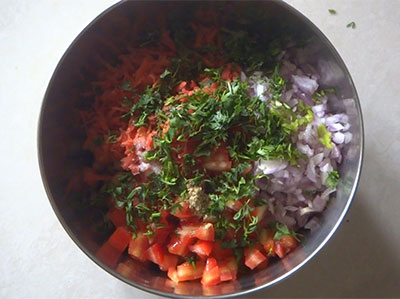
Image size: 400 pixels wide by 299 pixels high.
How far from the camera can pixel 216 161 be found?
1316 mm

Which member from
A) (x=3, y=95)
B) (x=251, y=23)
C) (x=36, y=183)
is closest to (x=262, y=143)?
(x=251, y=23)

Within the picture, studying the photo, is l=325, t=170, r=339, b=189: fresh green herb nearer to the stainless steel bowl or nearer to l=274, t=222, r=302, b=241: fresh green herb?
the stainless steel bowl

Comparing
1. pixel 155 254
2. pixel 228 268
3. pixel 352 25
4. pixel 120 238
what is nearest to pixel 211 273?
pixel 228 268

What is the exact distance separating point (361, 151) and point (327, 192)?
18cm

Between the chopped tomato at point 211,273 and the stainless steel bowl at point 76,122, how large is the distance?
26mm

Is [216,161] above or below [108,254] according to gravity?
above

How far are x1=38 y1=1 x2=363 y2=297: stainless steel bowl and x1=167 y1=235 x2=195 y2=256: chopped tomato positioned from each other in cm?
9

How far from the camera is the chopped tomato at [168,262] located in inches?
52.6

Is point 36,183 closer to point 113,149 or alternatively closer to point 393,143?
point 113,149

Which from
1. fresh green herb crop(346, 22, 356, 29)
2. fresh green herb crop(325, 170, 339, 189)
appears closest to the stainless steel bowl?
fresh green herb crop(325, 170, 339, 189)

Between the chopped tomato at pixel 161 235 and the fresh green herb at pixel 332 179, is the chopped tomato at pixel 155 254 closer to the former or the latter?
the chopped tomato at pixel 161 235

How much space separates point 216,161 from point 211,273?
316 mm

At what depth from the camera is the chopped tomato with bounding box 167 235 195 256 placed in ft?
4.30

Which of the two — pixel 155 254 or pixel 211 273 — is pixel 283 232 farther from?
pixel 155 254
